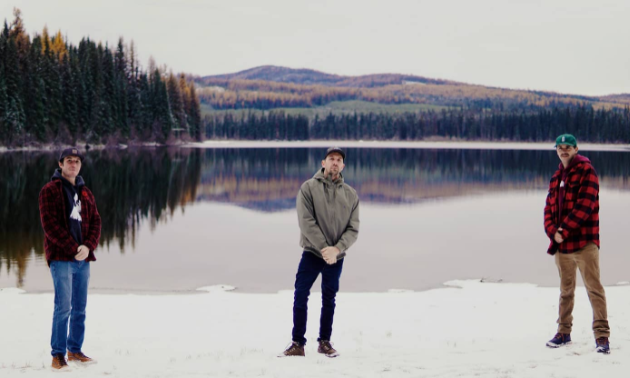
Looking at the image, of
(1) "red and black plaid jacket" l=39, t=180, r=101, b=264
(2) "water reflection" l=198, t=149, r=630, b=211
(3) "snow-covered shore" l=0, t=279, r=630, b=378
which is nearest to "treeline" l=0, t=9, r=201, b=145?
(2) "water reflection" l=198, t=149, r=630, b=211

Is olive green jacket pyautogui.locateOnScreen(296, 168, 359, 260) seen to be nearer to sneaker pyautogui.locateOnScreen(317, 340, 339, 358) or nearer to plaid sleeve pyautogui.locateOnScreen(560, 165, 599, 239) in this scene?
sneaker pyautogui.locateOnScreen(317, 340, 339, 358)

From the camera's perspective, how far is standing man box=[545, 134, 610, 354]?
22.3 ft

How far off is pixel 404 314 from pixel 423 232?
13.6m

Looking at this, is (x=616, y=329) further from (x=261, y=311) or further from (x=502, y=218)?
(x=502, y=218)

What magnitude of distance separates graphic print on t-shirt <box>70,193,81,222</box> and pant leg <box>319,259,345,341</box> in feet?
8.61

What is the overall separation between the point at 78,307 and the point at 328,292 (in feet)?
8.71

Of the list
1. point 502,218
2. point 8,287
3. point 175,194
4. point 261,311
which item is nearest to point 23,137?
point 175,194

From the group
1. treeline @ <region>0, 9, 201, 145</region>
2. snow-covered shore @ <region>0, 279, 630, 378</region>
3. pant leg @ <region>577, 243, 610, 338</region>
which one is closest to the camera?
snow-covered shore @ <region>0, 279, 630, 378</region>

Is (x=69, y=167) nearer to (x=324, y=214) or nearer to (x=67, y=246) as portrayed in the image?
(x=67, y=246)

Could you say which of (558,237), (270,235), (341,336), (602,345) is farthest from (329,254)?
(270,235)

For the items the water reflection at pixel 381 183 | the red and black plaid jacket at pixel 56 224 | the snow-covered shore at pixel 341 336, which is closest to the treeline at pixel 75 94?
the water reflection at pixel 381 183

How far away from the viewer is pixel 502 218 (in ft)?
87.6

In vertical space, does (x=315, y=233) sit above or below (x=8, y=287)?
above

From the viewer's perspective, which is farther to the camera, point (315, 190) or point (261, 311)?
point (261, 311)
